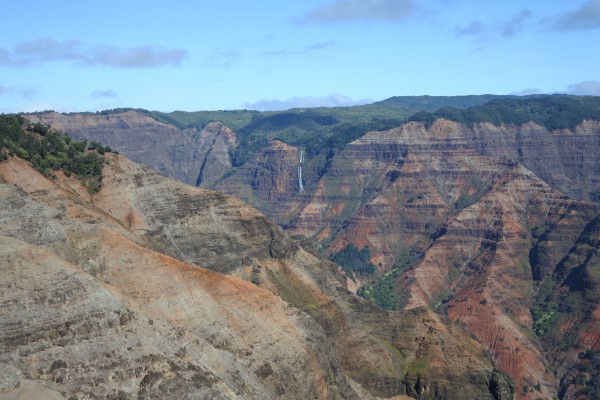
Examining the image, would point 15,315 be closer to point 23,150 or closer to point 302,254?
point 23,150

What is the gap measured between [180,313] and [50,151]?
186ft

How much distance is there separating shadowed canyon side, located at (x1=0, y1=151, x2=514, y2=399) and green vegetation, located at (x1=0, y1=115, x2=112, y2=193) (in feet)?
6.21

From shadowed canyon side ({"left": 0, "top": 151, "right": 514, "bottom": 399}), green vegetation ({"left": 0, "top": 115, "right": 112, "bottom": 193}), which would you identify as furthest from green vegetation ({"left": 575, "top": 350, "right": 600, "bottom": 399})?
green vegetation ({"left": 0, "top": 115, "right": 112, "bottom": 193})

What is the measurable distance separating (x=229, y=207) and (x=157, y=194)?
10690mm

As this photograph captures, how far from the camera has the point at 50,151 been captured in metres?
146

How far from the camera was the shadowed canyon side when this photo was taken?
7394 cm

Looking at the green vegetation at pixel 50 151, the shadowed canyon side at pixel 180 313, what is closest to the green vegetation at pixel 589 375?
the shadowed canyon side at pixel 180 313

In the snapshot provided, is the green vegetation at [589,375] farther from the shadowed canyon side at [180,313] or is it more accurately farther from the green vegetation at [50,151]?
the green vegetation at [50,151]

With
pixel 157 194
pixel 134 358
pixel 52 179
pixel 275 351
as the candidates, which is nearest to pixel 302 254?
pixel 157 194

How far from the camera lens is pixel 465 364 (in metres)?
134

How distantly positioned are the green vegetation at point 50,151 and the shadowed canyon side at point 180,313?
1.89m

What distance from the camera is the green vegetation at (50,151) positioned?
453 feet

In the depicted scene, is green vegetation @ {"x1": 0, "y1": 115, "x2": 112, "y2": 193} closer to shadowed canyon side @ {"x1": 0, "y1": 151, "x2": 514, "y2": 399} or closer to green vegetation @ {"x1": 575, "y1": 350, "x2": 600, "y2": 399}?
shadowed canyon side @ {"x1": 0, "y1": 151, "x2": 514, "y2": 399}

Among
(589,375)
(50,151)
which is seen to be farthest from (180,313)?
(589,375)
